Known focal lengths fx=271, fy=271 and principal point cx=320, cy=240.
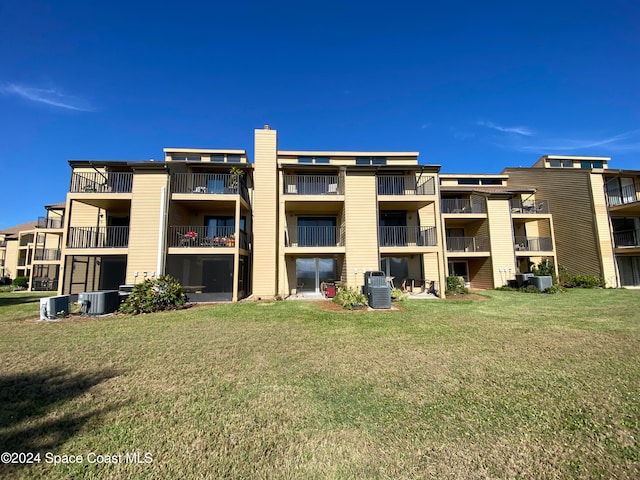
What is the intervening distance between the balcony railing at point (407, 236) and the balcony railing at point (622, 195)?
15.4 m

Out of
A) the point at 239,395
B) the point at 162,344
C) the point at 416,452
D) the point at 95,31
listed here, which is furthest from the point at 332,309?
the point at 95,31

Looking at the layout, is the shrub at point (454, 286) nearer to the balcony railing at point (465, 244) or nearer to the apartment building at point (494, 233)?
the apartment building at point (494, 233)

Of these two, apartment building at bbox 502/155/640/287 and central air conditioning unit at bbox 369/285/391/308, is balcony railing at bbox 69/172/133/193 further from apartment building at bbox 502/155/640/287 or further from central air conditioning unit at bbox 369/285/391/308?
apartment building at bbox 502/155/640/287

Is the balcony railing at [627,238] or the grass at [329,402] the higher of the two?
the balcony railing at [627,238]

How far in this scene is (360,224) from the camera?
47.6 feet

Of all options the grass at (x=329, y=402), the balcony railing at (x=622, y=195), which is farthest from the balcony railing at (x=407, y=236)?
the balcony railing at (x=622, y=195)

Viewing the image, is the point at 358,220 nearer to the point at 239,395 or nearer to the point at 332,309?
the point at 332,309

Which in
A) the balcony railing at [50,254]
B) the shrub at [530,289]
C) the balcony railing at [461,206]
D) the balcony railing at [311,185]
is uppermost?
the balcony railing at [311,185]

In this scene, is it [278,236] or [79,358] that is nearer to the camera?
[79,358]

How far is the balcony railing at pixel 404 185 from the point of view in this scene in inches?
618

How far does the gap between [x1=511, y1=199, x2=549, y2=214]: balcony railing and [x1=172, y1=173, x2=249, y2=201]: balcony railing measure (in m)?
19.7

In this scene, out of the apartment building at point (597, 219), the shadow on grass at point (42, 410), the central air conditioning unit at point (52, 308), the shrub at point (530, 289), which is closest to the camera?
the shadow on grass at point (42, 410)

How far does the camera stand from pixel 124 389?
3.95m

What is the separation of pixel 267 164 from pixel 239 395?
1280cm
